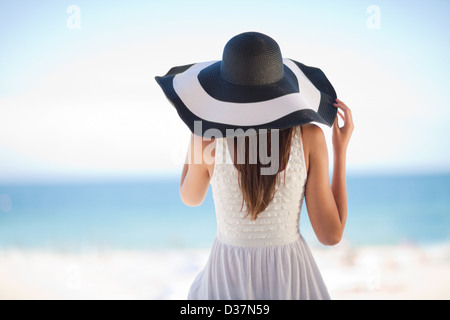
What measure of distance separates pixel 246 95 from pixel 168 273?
4974 mm

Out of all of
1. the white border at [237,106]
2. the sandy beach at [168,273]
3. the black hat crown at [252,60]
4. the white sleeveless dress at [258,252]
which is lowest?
the sandy beach at [168,273]

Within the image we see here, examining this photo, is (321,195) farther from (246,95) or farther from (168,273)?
(168,273)

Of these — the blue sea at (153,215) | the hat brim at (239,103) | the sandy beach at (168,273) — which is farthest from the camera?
the blue sea at (153,215)

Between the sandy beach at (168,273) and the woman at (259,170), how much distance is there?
3476 mm

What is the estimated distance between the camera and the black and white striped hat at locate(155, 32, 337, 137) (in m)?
0.84

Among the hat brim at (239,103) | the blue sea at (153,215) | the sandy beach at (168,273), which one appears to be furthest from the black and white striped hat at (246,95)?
the blue sea at (153,215)

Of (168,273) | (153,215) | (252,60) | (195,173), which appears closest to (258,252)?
(195,173)

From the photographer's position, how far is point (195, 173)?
3.01 feet

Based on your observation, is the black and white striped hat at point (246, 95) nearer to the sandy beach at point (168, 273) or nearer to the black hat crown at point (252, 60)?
the black hat crown at point (252, 60)

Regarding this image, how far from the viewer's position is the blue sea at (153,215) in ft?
21.4

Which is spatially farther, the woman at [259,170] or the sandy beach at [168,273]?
the sandy beach at [168,273]

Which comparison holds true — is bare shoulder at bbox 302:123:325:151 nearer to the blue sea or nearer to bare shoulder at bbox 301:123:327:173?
bare shoulder at bbox 301:123:327:173

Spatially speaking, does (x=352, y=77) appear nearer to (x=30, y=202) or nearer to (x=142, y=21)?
(x=142, y=21)

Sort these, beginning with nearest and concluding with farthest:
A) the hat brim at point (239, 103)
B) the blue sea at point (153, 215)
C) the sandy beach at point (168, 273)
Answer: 1. the hat brim at point (239, 103)
2. the sandy beach at point (168, 273)
3. the blue sea at point (153, 215)
